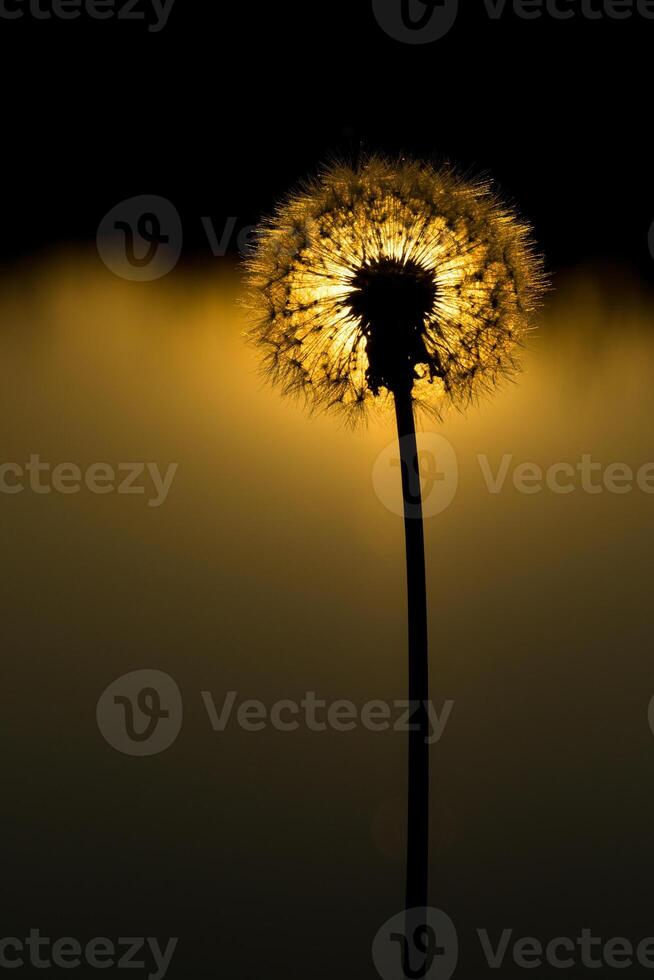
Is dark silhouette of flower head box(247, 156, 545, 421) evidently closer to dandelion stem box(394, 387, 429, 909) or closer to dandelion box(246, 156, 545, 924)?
dandelion box(246, 156, 545, 924)

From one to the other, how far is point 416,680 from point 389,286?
0.79 m

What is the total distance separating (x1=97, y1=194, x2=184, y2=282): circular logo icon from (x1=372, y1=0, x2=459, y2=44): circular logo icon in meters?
0.74

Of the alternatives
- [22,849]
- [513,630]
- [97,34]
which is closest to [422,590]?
[513,630]

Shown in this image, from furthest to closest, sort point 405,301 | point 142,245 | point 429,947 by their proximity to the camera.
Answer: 1. point 142,245
2. point 429,947
3. point 405,301

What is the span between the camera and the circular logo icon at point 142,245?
6.66 ft

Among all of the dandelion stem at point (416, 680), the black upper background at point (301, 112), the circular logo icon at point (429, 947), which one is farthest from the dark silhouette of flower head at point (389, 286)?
the circular logo icon at point (429, 947)

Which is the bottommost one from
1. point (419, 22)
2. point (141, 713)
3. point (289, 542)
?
point (141, 713)

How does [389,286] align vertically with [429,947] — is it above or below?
above

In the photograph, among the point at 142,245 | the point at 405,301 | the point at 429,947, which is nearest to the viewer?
the point at 405,301

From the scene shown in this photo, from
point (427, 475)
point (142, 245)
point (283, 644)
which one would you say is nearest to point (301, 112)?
point (142, 245)

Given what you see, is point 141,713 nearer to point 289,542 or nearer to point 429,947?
point 289,542

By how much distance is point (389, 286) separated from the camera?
1.65 metres

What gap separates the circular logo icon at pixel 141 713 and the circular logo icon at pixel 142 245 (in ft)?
3.15

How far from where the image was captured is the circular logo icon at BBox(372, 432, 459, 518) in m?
2.02
